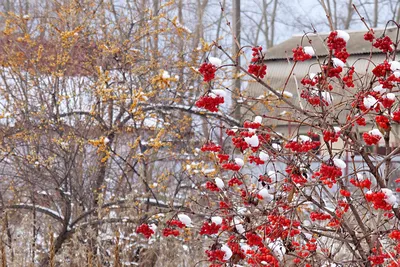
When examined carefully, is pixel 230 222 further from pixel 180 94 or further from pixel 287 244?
pixel 180 94

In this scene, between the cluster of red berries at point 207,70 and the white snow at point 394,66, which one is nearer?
the white snow at point 394,66

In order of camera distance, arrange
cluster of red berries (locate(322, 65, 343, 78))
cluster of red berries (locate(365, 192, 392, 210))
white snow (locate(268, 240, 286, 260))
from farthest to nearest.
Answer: white snow (locate(268, 240, 286, 260))
cluster of red berries (locate(322, 65, 343, 78))
cluster of red berries (locate(365, 192, 392, 210))

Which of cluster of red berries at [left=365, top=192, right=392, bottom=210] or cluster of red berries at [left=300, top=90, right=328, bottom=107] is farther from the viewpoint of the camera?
cluster of red berries at [left=300, top=90, right=328, bottom=107]

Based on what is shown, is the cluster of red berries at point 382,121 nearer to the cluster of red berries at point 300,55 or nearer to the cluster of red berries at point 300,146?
the cluster of red berries at point 300,146

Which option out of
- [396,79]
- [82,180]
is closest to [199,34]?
[82,180]

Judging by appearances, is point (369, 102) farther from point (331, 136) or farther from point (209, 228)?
point (209, 228)

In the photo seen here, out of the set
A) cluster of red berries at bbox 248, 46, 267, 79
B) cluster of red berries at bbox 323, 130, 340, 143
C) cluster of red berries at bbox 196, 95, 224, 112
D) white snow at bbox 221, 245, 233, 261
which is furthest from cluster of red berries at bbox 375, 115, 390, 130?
white snow at bbox 221, 245, 233, 261

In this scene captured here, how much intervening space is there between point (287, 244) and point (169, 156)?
13.0 ft

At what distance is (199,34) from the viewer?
31.8 ft

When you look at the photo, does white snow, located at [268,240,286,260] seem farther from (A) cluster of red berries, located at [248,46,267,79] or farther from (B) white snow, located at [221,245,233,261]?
(A) cluster of red berries, located at [248,46,267,79]

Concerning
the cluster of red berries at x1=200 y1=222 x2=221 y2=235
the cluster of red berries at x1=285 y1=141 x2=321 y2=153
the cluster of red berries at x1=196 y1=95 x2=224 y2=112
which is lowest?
the cluster of red berries at x1=200 y1=222 x2=221 y2=235

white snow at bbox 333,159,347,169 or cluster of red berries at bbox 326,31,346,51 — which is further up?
cluster of red berries at bbox 326,31,346,51

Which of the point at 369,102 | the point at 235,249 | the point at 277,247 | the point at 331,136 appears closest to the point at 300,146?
the point at 331,136

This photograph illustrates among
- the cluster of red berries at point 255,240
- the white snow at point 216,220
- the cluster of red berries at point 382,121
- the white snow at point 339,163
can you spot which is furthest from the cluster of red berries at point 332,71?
the white snow at point 216,220
